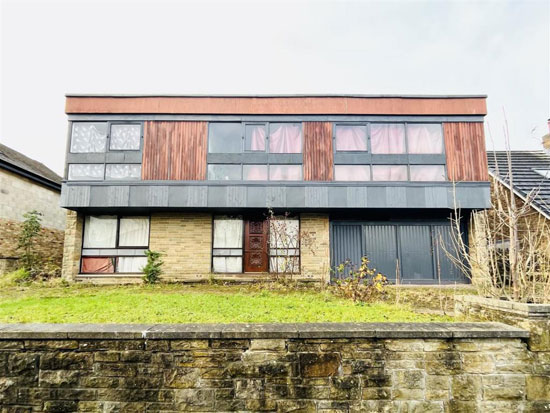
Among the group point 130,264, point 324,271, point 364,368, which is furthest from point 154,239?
point 364,368

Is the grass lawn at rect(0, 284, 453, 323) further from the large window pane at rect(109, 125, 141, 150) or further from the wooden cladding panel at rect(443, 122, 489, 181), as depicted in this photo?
A: the wooden cladding panel at rect(443, 122, 489, 181)

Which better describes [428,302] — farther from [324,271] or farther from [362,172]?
[362,172]

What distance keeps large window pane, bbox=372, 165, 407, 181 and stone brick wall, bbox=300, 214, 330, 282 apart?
2279 mm

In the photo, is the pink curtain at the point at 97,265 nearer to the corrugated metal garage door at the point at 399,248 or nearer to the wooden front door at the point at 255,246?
the wooden front door at the point at 255,246

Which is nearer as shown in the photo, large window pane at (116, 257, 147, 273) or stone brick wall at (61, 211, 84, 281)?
A: stone brick wall at (61, 211, 84, 281)

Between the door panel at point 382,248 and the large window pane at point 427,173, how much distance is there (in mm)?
1963

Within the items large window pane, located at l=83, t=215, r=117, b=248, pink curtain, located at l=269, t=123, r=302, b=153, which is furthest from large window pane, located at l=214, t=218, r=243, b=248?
large window pane, located at l=83, t=215, r=117, b=248

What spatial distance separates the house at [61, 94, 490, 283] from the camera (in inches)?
444

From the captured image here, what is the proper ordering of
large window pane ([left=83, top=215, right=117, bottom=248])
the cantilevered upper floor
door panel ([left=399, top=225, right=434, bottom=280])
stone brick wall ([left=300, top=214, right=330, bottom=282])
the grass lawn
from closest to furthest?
1. the grass lawn
2. the cantilevered upper floor
3. stone brick wall ([left=300, top=214, right=330, bottom=282])
4. door panel ([left=399, top=225, right=434, bottom=280])
5. large window pane ([left=83, top=215, right=117, bottom=248])

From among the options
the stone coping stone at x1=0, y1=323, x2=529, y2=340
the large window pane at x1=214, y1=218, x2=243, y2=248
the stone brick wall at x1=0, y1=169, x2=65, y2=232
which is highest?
the stone brick wall at x1=0, y1=169, x2=65, y2=232

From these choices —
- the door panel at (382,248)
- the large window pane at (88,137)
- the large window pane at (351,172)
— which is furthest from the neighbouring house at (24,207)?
the door panel at (382,248)

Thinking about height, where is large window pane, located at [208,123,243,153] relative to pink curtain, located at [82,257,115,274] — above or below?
above

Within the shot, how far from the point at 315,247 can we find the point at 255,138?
4440 mm

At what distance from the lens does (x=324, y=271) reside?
11.2 metres
